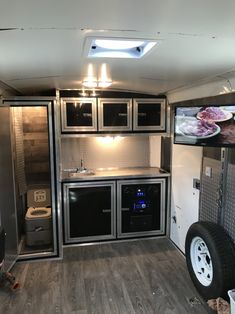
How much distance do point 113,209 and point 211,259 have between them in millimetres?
1778

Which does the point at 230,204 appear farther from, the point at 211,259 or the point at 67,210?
the point at 67,210

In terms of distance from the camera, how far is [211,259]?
2.33m

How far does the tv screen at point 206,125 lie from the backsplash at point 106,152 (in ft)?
5.80

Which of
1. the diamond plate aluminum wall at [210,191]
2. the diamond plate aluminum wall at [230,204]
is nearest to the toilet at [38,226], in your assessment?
the diamond plate aluminum wall at [210,191]

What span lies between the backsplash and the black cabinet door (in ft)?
2.08

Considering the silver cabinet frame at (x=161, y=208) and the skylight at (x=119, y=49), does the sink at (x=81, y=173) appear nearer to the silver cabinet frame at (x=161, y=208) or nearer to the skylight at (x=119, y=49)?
the silver cabinet frame at (x=161, y=208)

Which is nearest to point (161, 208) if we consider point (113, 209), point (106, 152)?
point (113, 209)

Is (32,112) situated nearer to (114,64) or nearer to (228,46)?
(114,64)

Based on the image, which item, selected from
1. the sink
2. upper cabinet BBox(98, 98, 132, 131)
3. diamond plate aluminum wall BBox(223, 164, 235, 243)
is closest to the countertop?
the sink

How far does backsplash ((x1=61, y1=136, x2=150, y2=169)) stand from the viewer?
4.20 metres

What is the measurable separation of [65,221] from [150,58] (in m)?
2.71

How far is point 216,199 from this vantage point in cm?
266

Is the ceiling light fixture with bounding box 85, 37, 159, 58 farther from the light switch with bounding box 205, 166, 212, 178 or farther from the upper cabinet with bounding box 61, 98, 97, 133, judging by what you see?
the upper cabinet with bounding box 61, 98, 97, 133

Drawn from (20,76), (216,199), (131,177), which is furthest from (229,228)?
(20,76)
